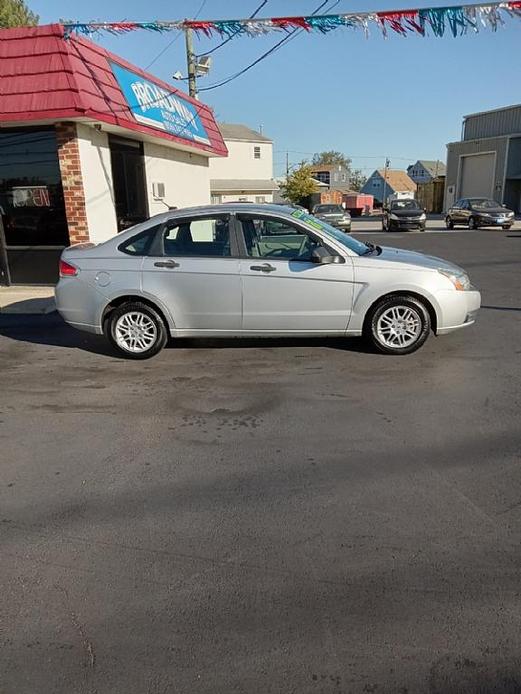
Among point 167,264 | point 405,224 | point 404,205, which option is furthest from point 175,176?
point 404,205

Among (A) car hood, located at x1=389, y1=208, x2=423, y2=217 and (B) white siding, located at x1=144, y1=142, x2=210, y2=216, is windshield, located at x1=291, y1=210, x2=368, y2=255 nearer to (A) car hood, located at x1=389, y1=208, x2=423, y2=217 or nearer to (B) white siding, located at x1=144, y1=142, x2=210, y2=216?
(B) white siding, located at x1=144, y1=142, x2=210, y2=216

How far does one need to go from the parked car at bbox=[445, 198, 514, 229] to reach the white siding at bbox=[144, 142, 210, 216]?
1592 cm

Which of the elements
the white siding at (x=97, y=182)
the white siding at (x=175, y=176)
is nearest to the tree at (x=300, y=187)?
the white siding at (x=175, y=176)

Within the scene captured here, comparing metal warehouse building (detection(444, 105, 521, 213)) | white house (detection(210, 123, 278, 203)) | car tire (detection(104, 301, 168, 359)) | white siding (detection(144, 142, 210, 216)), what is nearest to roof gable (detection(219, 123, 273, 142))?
white house (detection(210, 123, 278, 203))

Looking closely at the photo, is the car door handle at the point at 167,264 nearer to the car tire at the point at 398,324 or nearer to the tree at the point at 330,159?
the car tire at the point at 398,324

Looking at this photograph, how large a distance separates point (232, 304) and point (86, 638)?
3.86m

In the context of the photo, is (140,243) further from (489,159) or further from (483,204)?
(489,159)

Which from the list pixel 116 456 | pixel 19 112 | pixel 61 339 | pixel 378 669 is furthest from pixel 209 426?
pixel 19 112

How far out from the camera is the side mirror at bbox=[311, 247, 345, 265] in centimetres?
544

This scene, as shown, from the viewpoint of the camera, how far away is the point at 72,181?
8.74 m

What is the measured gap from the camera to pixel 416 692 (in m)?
1.92

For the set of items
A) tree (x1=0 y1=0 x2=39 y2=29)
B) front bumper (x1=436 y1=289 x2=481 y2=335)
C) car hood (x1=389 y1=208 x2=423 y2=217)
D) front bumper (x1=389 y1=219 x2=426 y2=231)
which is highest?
tree (x1=0 y1=0 x2=39 y2=29)

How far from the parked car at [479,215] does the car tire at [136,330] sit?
936 inches

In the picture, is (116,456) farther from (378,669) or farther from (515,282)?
(515,282)
